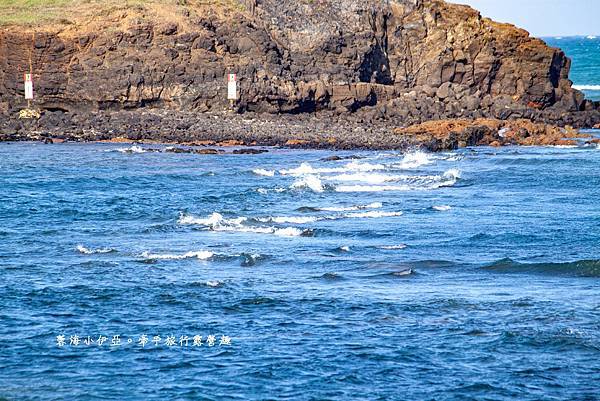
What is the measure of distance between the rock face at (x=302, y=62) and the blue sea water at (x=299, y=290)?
2328 centimetres

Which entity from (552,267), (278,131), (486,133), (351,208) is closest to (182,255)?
(552,267)

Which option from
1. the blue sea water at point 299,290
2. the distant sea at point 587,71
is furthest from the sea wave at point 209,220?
the distant sea at point 587,71

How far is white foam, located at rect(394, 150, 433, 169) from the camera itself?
4616 centimetres

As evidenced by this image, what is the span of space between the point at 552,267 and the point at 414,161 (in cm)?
2512

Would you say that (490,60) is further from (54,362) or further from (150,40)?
(54,362)

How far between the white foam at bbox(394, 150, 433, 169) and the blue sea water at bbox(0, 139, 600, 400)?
678cm

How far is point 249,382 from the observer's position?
567 inches

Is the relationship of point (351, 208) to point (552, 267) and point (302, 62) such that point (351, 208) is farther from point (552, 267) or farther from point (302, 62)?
point (302, 62)

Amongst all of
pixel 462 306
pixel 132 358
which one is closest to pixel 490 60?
pixel 462 306

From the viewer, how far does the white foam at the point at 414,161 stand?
151 feet

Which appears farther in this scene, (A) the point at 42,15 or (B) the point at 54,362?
(A) the point at 42,15

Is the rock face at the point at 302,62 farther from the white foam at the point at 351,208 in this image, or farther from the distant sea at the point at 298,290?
the white foam at the point at 351,208

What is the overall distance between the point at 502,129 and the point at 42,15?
97.8 feet

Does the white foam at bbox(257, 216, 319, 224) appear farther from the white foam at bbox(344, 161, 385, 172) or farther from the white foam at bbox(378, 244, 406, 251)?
the white foam at bbox(344, 161, 385, 172)
